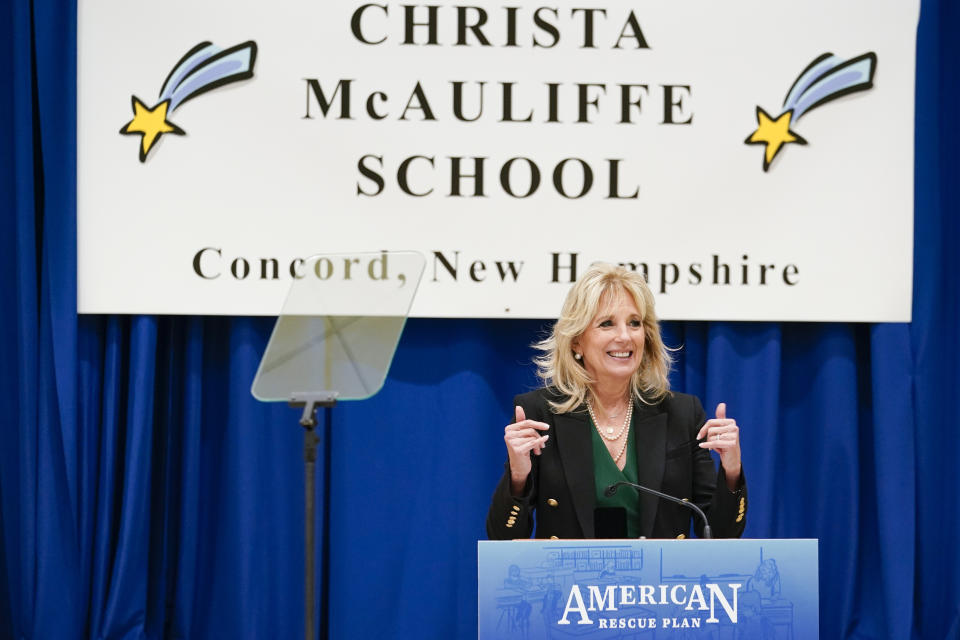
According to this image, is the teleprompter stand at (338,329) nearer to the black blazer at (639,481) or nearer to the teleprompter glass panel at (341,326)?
the teleprompter glass panel at (341,326)

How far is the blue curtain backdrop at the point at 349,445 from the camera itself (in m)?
3.07

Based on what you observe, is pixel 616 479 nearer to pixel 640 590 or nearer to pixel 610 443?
pixel 610 443

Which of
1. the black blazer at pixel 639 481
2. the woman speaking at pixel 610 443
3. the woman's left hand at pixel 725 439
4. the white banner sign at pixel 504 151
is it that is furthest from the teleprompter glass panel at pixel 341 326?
the white banner sign at pixel 504 151

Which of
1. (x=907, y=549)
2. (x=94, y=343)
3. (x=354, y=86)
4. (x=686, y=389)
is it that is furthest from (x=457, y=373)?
(x=907, y=549)

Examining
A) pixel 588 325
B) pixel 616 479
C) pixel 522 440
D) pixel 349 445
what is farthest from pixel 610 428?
pixel 349 445

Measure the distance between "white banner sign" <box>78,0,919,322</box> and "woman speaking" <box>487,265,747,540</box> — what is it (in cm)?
70

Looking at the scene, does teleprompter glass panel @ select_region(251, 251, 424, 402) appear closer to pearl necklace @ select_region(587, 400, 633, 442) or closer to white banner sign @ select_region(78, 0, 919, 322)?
pearl necklace @ select_region(587, 400, 633, 442)

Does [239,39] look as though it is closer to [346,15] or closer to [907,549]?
[346,15]

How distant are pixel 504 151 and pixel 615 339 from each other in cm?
99

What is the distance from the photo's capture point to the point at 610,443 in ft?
7.78

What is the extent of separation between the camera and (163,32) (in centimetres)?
308

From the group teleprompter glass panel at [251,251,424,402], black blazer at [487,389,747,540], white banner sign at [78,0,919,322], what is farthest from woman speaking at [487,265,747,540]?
white banner sign at [78,0,919,322]

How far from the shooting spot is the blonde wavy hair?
240 centimetres

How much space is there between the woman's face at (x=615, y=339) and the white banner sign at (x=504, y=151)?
28.3 inches
